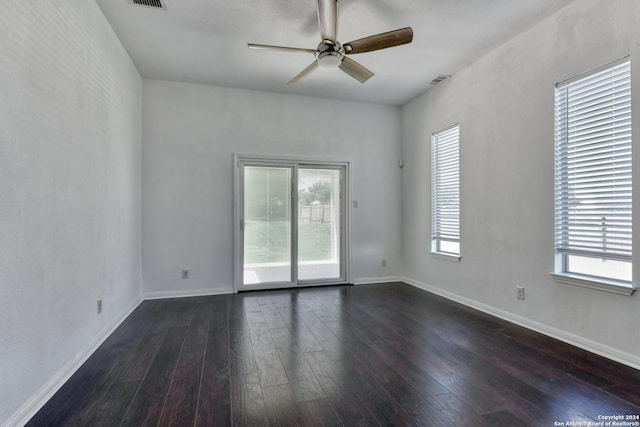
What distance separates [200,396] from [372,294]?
2.99 metres

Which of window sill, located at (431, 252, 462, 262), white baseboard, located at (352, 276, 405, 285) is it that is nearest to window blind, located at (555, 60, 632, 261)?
window sill, located at (431, 252, 462, 262)

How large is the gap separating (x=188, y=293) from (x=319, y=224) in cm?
217

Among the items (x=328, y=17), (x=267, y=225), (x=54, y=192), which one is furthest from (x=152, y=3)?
(x=267, y=225)

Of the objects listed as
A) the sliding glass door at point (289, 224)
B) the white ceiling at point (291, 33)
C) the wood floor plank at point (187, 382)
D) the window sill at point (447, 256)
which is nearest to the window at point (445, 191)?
the window sill at point (447, 256)

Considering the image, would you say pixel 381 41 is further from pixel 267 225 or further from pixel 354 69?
pixel 267 225

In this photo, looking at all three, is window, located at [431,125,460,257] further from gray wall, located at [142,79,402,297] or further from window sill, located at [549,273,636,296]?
window sill, located at [549,273,636,296]

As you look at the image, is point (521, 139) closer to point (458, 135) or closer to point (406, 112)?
point (458, 135)

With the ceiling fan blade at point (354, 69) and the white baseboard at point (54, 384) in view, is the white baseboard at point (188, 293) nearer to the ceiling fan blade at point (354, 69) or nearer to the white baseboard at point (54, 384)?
the white baseboard at point (54, 384)

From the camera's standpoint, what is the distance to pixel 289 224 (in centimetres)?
505

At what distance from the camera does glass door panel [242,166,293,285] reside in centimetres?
486

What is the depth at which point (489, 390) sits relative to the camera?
2105 mm

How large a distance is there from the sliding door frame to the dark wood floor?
1.28m

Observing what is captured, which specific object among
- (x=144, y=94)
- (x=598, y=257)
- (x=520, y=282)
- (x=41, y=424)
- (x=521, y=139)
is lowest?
(x=41, y=424)

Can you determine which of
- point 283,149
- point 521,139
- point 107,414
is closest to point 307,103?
point 283,149
